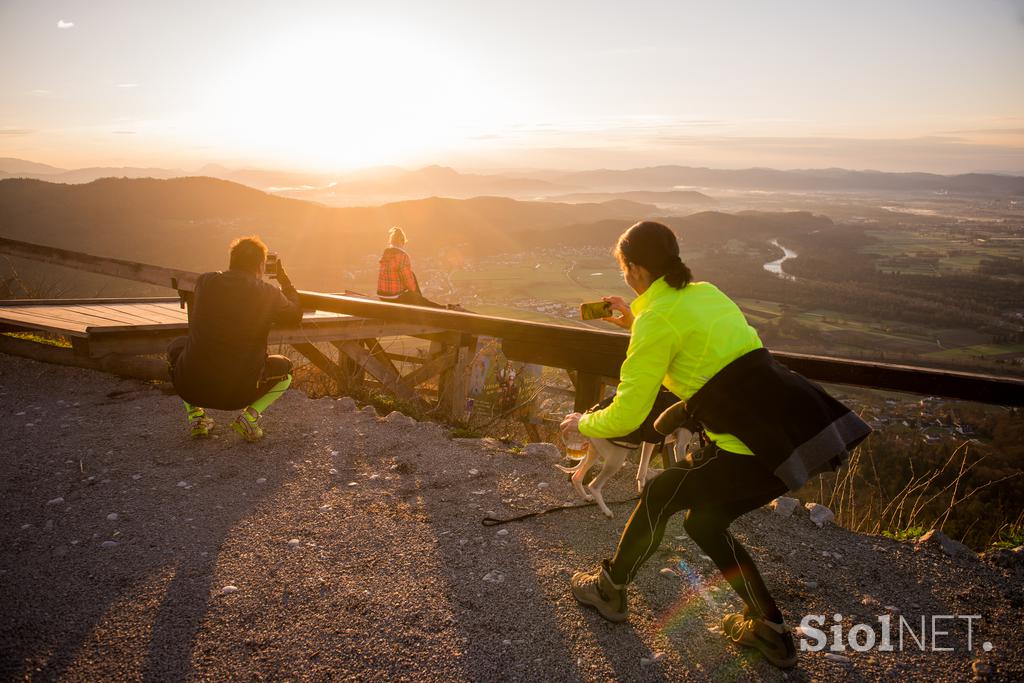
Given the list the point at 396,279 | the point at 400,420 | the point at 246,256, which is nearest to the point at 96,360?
the point at 246,256

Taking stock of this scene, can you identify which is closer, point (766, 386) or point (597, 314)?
point (766, 386)

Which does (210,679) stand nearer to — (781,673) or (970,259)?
(781,673)

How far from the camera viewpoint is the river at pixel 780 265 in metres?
91.4

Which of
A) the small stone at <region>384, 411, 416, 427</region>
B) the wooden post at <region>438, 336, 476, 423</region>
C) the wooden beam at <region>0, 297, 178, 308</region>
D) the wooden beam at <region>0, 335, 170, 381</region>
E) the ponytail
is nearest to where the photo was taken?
the ponytail

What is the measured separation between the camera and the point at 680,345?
79.7 inches

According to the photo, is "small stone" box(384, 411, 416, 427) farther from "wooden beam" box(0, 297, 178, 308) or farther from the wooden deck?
"wooden beam" box(0, 297, 178, 308)

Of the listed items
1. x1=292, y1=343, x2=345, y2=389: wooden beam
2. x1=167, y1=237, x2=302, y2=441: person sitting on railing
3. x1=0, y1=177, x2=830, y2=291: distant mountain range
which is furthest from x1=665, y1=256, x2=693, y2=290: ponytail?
x1=0, y1=177, x2=830, y2=291: distant mountain range

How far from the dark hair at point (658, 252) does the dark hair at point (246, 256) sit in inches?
108

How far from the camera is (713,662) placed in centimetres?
215

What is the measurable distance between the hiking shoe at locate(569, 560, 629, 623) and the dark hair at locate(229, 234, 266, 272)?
2.94m

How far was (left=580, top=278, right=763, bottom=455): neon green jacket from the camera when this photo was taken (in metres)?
1.99

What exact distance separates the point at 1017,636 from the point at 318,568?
3.09 meters

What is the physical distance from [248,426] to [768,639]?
3570 mm

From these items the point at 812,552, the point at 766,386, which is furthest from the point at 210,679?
the point at 812,552
